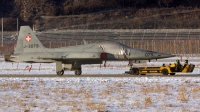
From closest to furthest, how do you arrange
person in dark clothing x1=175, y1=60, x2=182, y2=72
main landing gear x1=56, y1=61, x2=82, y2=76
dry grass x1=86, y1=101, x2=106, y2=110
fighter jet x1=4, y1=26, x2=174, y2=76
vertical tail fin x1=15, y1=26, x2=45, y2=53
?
1. dry grass x1=86, y1=101, x2=106, y2=110
2. person in dark clothing x1=175, y1=60, x2=182, y2=72
3. fighter jet x1=4, y1=26, x2=174, y2=76
4. main landing gear x1=56, y1=61, x2=82, y2=76
5. vertical tail fin x1=15, y1=26, x2=45, y2=53

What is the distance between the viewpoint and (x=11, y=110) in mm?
15250

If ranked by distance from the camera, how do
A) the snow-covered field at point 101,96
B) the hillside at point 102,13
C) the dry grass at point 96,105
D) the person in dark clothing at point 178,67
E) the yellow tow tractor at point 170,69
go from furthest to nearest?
the hillside at point 102,13 < the person in dark clothing at point 178,67 < the yellow tow tractor at point 170,69 < the snow-covered field at point 101,96 < the dry grass at point 96,105

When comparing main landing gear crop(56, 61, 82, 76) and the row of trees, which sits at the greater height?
the row of trees

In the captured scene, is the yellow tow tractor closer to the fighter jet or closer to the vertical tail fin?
the fighter jet

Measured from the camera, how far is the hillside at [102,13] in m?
81.8

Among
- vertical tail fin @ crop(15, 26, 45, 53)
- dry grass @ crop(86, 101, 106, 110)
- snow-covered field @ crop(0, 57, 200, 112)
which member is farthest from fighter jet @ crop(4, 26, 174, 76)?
dry grass @ crop(86, 101, 106, 110)

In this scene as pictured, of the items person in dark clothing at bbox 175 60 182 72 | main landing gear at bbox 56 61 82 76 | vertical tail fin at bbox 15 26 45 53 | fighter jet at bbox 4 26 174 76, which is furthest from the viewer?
vertical tail fin at bbox 15 26 45 53

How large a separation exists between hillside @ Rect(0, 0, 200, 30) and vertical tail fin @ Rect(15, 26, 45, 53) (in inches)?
1893

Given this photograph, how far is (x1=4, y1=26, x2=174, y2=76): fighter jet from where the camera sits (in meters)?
31.0

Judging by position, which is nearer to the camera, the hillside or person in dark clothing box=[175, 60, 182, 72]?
person in dark clothing box=[175, 60, 182, 72]

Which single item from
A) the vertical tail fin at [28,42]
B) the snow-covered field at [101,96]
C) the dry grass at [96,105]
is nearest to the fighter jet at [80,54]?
the vertical tail fin at [28,42]

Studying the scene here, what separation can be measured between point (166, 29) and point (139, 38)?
6804mm

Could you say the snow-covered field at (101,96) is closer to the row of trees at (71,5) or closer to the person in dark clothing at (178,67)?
the person in dark clothing at (178,67)

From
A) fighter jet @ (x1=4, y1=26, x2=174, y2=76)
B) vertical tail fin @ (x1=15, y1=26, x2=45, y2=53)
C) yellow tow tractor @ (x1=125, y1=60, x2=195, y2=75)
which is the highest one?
vertical tail fin @ (x1=15, y1=26, x2=45, y2=53)
